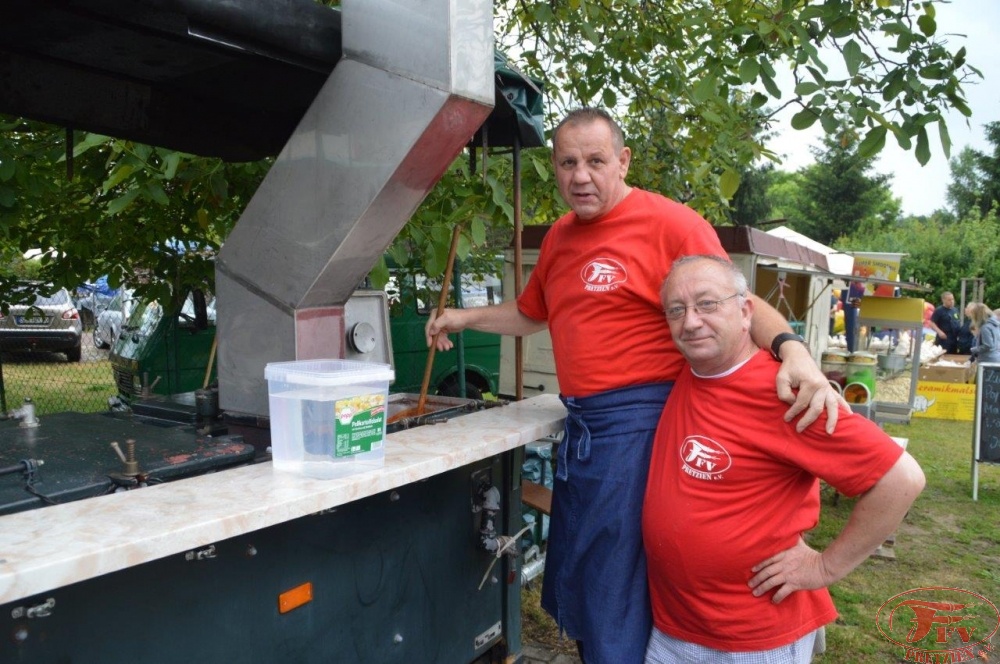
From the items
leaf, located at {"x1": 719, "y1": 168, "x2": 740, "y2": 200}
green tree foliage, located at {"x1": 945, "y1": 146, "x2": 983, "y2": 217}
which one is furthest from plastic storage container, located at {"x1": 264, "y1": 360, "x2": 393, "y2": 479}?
green tree foliage, located at {"x1": 945, "y1": 146, "x2": 983, "y2": 217}

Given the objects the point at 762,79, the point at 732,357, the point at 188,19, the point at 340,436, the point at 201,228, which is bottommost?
the point at 340,436

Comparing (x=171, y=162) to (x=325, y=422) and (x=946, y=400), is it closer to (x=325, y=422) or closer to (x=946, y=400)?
(x=325, y=422)

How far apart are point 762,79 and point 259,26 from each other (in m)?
2.26

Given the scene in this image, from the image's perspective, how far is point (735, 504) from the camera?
1943mm

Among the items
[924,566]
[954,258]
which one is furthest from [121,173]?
[954,258]

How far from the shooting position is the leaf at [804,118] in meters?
3.17

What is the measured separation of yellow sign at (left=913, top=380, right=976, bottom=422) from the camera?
11219mm

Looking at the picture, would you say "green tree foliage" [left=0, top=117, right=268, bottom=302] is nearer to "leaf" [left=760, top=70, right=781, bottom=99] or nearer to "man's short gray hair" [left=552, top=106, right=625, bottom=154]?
"man's short gray hair" [left=552, top=106, right=625, bottom=154]

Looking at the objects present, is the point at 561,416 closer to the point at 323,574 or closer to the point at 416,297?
the point at 323,574

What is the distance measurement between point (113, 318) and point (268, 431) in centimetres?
724

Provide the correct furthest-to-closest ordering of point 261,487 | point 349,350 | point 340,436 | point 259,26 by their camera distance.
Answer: point 349,350, point 259,26, point 340,436, point 261,487

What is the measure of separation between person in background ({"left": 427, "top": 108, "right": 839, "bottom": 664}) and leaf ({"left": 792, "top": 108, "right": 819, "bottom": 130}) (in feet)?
3.99

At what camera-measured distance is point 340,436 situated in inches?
69.9

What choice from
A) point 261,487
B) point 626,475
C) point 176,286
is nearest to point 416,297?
point 176,286
